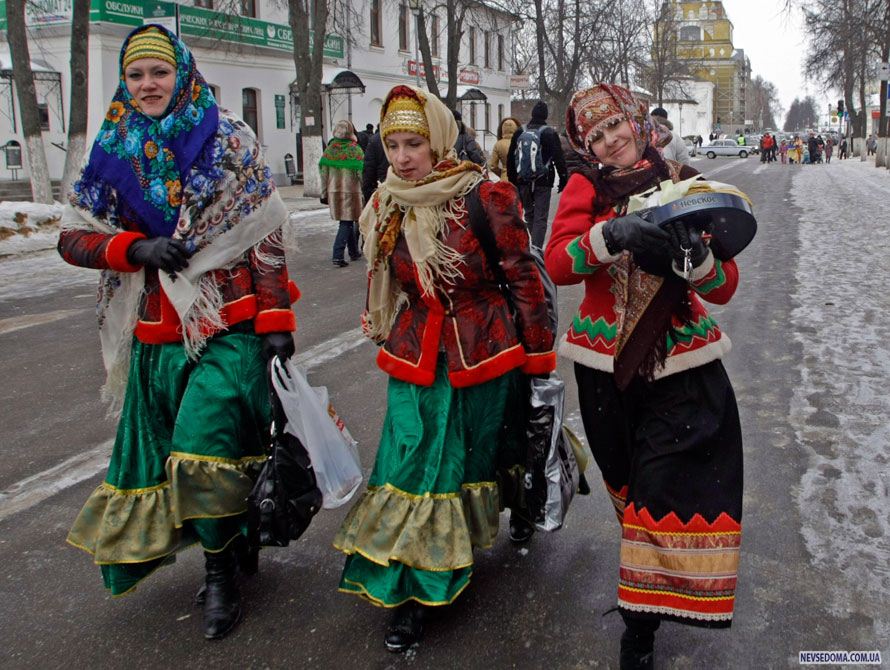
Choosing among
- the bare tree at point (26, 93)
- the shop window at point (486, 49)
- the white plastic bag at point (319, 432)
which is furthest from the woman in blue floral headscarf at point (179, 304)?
the shop window at point (486, 49)

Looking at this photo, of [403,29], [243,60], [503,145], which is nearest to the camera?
[503,145]

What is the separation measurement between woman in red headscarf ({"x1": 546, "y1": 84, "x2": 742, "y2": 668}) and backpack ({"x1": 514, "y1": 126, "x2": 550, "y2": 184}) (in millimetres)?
7797

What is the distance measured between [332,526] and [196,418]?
1037 millimetres

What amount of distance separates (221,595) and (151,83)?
1.68m

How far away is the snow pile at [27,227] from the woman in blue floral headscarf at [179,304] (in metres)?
10.8

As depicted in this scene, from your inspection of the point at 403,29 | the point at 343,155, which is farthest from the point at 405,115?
the point at 403,29

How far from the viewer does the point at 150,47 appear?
2.69m

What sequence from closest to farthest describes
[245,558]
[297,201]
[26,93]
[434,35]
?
1. [245,558]
2. [26,93]
3. [297,201]
4. [434,35]

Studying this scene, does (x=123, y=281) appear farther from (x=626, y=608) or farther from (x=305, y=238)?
(x=305, y=238)

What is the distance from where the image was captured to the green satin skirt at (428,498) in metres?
2.63

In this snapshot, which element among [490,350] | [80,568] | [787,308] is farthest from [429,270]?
[787,308]

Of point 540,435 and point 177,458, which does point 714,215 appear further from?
point 177,458

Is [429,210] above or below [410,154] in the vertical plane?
below

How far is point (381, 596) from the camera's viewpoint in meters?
2.62
